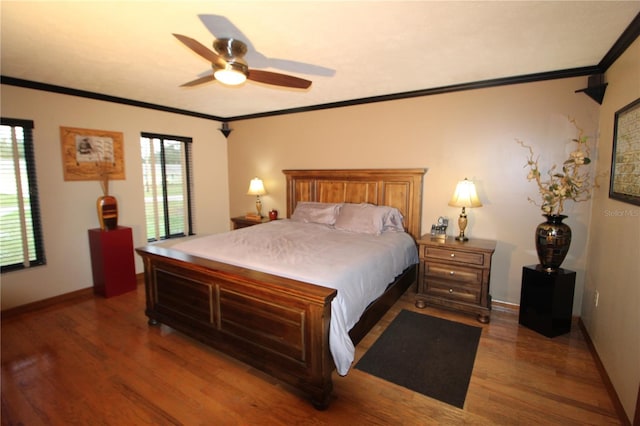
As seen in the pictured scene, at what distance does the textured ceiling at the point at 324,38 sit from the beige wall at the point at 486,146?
28 cm

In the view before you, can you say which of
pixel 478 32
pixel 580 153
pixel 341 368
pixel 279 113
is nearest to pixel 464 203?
pixel 580 153

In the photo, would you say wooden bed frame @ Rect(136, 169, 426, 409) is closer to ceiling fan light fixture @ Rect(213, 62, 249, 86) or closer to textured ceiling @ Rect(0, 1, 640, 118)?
ceiling fan light fixture @ Rect(213, 62, 249, 86)

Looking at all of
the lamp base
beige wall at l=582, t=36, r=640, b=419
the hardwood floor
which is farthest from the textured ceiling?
the hardwood floor

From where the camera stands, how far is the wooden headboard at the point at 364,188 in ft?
11.9

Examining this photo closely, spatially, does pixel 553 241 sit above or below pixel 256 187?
below

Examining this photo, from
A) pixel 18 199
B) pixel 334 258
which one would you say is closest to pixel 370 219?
pixel 334 258

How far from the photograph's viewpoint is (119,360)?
2.39 m

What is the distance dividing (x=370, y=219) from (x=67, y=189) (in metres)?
3.48

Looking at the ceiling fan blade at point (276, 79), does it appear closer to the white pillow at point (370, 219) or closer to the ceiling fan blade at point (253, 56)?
the ceiling fan blade at point (253, 56)

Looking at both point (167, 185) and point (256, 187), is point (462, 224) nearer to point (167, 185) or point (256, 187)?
point (256, 187)

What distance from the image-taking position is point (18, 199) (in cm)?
318

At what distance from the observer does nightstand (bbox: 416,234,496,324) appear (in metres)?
2.93

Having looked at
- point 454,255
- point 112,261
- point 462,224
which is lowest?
point 112,261

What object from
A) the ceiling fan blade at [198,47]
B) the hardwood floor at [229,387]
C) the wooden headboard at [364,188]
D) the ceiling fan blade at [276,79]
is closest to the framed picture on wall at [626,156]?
the hardwood floor at [229,387]
